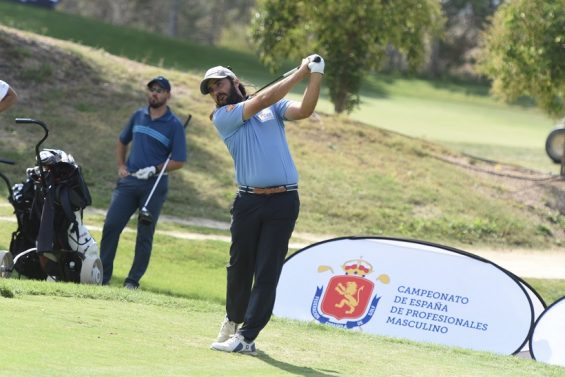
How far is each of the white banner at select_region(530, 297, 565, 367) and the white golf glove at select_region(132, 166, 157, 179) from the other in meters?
4.09

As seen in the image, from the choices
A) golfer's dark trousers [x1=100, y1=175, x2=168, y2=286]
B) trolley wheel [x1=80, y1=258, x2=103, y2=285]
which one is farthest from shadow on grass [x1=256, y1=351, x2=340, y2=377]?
golfer's dark trousers [x1=100, y1=175, x2=168, y2=286]

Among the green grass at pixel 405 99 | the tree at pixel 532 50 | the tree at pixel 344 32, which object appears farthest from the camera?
the green grass at pixel 405 99

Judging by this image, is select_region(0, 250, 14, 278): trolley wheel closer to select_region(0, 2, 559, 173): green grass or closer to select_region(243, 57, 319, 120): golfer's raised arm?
select_region(243, 57, 319, 120): golfer's raised arm

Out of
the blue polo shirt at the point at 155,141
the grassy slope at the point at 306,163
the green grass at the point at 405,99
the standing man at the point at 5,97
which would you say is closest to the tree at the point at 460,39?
the green grass at the point at 405,99

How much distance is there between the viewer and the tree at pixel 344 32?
27848 millimetres

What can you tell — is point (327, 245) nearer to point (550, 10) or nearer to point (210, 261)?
point (210, 261)

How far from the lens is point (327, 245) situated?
442 inches

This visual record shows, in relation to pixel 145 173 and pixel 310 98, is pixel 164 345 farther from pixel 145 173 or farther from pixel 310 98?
pixel 145 173

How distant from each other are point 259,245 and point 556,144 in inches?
1003

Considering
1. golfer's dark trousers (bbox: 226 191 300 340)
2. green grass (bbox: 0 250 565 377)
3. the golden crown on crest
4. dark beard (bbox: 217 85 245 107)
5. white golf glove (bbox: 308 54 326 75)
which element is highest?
white golf glove (bbox: 308 54 326 75)

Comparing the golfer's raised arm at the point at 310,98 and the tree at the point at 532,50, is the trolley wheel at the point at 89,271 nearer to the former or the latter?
the golfer's raised arm at the point at 310,98

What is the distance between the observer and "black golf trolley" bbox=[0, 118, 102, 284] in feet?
35.9

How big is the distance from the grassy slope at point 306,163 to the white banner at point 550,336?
990 centimetres

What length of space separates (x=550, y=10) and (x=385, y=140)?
468 cm
